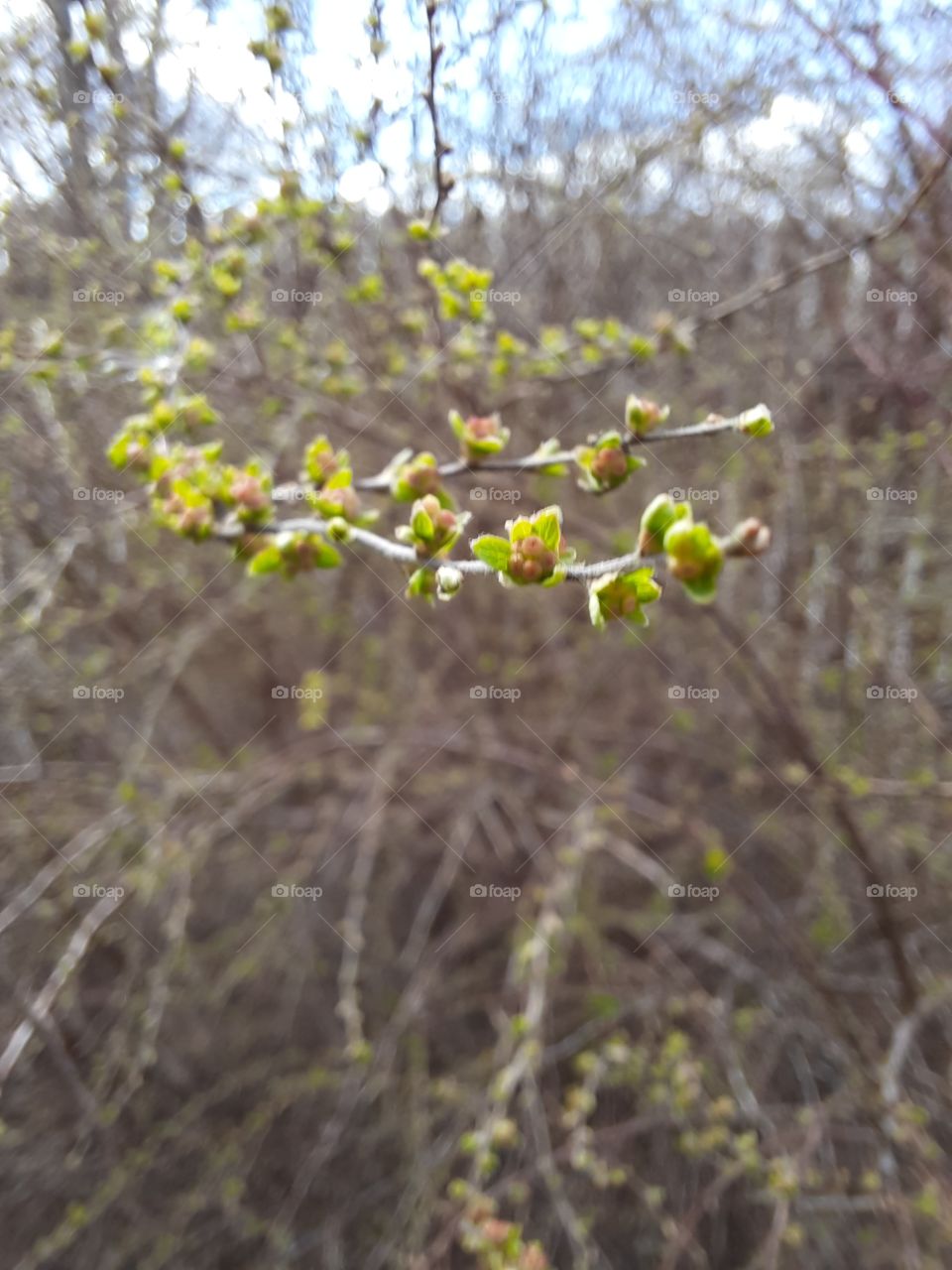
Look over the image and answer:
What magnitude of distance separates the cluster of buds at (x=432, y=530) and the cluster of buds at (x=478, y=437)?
0.20m

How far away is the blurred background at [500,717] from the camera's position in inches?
64.8

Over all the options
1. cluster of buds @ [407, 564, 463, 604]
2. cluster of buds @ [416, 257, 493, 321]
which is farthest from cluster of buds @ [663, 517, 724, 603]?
cluster of buds @ [416, 257, 493, 321]

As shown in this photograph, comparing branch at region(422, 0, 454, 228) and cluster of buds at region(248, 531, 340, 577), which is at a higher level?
branch at region(422, 0, 454, 228)

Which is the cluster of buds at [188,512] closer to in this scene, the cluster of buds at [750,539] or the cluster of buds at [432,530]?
the cluster of buds at [432,530]

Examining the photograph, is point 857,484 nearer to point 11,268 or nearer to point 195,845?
point 195,845

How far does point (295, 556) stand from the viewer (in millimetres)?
928

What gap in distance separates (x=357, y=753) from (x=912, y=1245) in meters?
1.87

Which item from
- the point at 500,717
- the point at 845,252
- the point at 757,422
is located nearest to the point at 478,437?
the point at 757,422

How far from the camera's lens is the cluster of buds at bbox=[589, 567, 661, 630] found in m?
0.62

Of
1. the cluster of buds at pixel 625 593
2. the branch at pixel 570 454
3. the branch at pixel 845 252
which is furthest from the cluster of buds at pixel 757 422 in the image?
the branch at pixel 845 252

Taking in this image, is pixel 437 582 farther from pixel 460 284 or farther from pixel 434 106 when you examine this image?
pixel 434 106

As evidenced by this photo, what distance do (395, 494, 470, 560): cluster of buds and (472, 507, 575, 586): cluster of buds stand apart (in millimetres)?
112

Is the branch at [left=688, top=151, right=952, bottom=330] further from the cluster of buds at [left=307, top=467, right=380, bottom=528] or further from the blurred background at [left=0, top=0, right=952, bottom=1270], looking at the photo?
the cluster of buds at [left=307, top=467, right=380, bottom=528]

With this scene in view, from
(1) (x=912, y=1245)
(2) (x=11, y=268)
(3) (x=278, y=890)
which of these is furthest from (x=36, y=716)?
(1) (x=912, y=1245)
